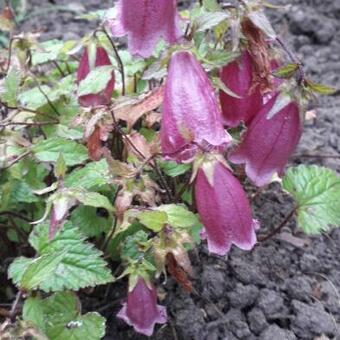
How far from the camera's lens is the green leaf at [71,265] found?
1.25 metres

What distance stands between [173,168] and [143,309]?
28 centimetres

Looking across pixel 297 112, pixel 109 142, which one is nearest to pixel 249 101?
pixel 297 112

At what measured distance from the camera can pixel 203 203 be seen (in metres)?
1.17

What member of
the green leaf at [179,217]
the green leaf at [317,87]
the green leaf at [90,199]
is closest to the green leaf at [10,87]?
the green leaf at [90,199]

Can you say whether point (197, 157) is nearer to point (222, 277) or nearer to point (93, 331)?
point (93, 331)

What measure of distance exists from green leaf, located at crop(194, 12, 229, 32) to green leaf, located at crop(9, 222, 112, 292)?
429 mm

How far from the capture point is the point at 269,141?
4.19 ft

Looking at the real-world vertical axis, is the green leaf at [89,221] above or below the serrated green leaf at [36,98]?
below

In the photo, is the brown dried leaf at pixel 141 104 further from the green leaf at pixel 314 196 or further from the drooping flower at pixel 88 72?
the green leaf at pixel 314 196

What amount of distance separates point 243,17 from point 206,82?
0.14 metres

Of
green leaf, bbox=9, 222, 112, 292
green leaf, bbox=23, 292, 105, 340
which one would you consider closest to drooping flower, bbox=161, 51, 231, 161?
green leaf, bbox=9, 222, 112, 292

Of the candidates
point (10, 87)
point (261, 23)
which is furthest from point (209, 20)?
point (10, 87)

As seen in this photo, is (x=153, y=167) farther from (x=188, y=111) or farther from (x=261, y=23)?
(x=261, y=23)

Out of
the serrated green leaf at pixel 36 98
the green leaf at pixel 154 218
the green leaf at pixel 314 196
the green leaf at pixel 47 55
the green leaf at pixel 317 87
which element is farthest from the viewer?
the green leaf at pixel 47 55
